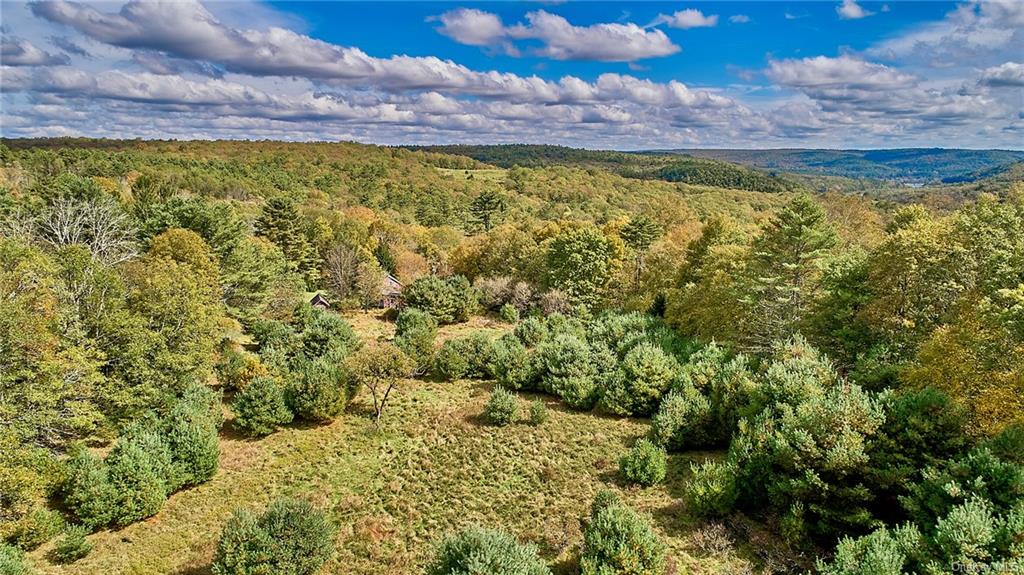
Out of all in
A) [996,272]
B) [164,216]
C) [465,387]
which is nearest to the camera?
[996,272]

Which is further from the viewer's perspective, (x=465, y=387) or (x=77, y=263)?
(x=465, y=387)

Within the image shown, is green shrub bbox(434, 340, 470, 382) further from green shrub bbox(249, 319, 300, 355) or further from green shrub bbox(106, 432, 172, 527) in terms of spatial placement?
green shrub bbox(106, 432, 172, 527)

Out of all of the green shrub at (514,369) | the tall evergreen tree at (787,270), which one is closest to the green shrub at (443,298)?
the green shrub at (514,369)

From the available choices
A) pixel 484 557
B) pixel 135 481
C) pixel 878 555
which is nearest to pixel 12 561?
pixel 135 481

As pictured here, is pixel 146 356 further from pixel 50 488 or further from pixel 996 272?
pixel 996 272

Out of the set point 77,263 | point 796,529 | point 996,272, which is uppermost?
point 996,272

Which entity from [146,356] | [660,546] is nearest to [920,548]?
[660,546]
